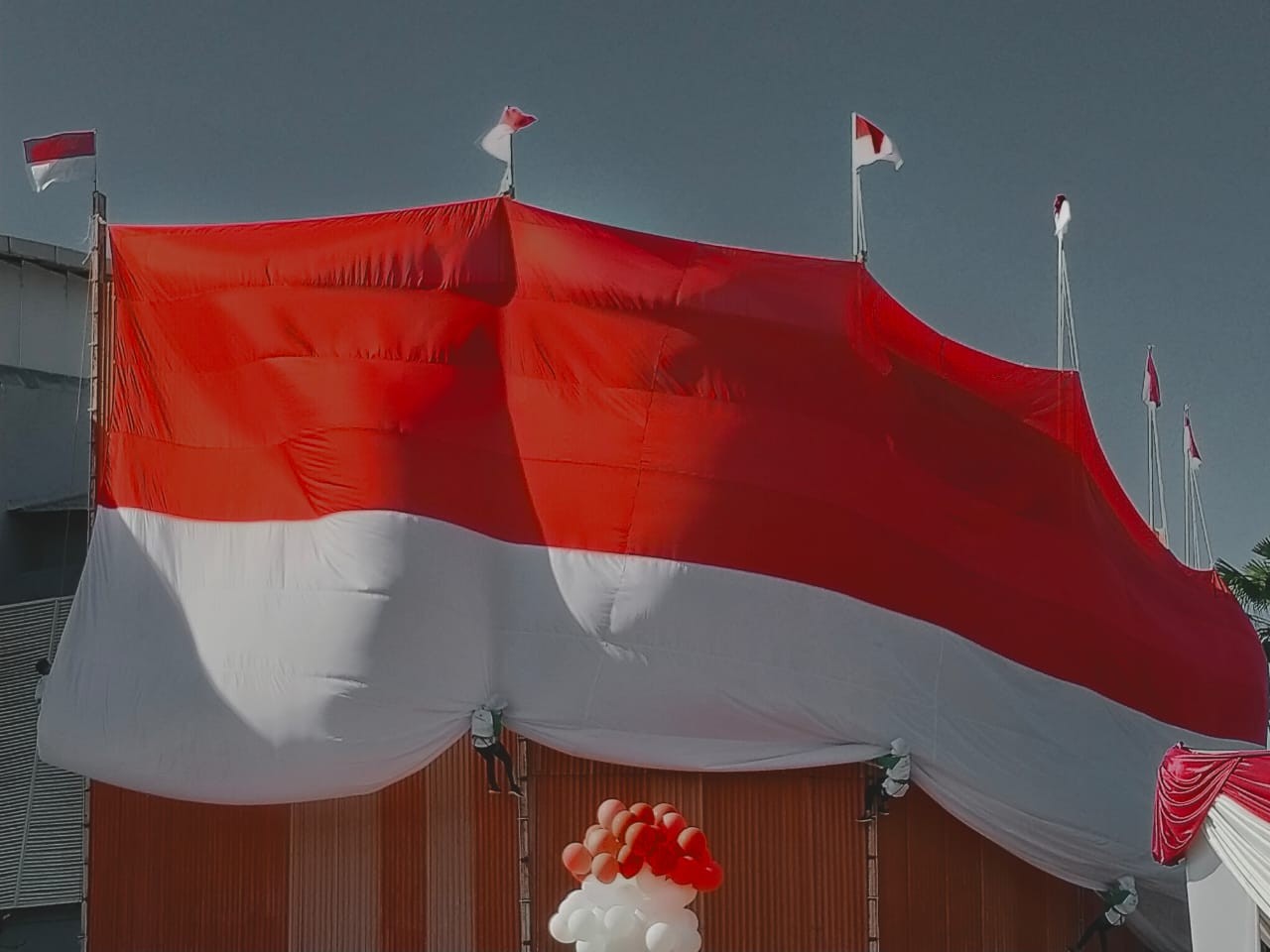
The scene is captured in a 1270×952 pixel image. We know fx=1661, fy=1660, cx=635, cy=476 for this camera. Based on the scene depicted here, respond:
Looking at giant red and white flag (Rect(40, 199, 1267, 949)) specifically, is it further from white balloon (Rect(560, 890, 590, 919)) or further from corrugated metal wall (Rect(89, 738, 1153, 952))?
white balloon (Rect(560, 890, 590, 919))

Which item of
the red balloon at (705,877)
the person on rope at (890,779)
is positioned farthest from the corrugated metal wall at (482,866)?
the red balloon at (705,877)

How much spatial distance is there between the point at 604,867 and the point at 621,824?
0.88 ft

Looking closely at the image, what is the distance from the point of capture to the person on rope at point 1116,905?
46.4 feet

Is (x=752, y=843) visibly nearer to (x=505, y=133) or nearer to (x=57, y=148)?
(x=505, y=133)

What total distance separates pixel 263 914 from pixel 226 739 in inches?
62.8

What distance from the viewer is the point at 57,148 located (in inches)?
597

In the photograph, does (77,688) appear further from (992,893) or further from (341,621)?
(992,893)

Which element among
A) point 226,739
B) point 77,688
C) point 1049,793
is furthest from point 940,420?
point 77,688

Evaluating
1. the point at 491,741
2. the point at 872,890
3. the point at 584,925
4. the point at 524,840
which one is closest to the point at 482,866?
the point at 524,840

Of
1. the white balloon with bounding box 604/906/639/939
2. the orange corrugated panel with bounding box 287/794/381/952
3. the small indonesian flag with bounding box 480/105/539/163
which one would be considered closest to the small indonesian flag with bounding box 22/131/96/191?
the small indonesian flag with bounding box 480/105/539/163

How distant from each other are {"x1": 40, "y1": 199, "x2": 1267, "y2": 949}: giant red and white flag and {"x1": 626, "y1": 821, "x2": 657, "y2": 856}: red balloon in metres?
3.03

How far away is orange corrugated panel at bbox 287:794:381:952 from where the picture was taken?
43.9ft

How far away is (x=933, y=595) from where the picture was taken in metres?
14.0

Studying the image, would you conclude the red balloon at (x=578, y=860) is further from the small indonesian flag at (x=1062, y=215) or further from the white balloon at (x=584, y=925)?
the small indonesian flag at (x=1062, y=215)
